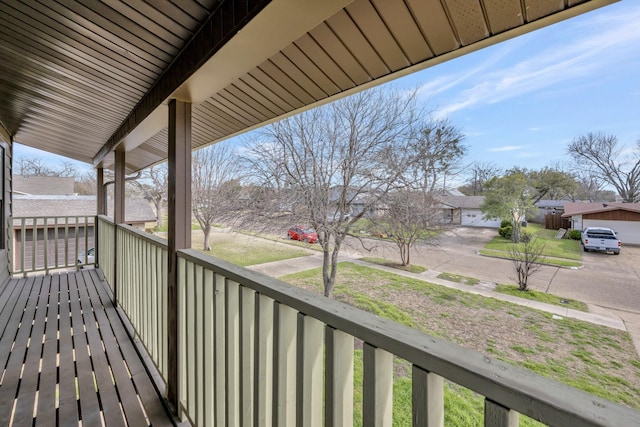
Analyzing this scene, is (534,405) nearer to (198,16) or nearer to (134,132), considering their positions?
(198,16)

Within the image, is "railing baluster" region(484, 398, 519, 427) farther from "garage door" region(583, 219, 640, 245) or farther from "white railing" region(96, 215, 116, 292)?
"white railing" region(96, 215, 116, 292)

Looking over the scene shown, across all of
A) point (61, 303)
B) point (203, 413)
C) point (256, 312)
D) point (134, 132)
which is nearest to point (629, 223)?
point (256, 312)

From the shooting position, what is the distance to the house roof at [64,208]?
9648 mm

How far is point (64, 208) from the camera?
1044 centimetres

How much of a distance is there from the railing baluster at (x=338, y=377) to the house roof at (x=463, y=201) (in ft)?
19.0

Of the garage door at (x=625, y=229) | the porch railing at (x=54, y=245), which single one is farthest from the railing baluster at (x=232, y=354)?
the porch railing at (x=54, y=245)

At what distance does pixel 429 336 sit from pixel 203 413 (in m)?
1.41

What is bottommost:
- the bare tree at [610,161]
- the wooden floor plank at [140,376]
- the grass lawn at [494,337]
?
the grass lawn at [494,337]

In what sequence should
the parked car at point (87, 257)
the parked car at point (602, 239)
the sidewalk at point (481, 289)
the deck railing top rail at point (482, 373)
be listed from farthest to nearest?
the parked car at point (87, 257) < the sidewalk at point (481, 289) < the parked car at point (602, 239) < the deck railing top rail at point (482, 373)

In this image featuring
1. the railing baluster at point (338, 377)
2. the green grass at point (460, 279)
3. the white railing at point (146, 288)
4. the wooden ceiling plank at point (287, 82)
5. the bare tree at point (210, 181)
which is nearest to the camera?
the railing baluster at point (338, 377)

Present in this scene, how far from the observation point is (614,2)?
0.94 metres

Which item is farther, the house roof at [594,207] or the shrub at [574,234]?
the shrub at [574,234]

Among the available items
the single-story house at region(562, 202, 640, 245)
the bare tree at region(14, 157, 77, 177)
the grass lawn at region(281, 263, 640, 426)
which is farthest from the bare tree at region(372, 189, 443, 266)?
the bare tree at region(14, 157, 77, 177)

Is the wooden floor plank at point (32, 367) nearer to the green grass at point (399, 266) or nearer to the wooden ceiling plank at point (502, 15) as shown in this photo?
the wooden ceiling plank at point (502, 15)
